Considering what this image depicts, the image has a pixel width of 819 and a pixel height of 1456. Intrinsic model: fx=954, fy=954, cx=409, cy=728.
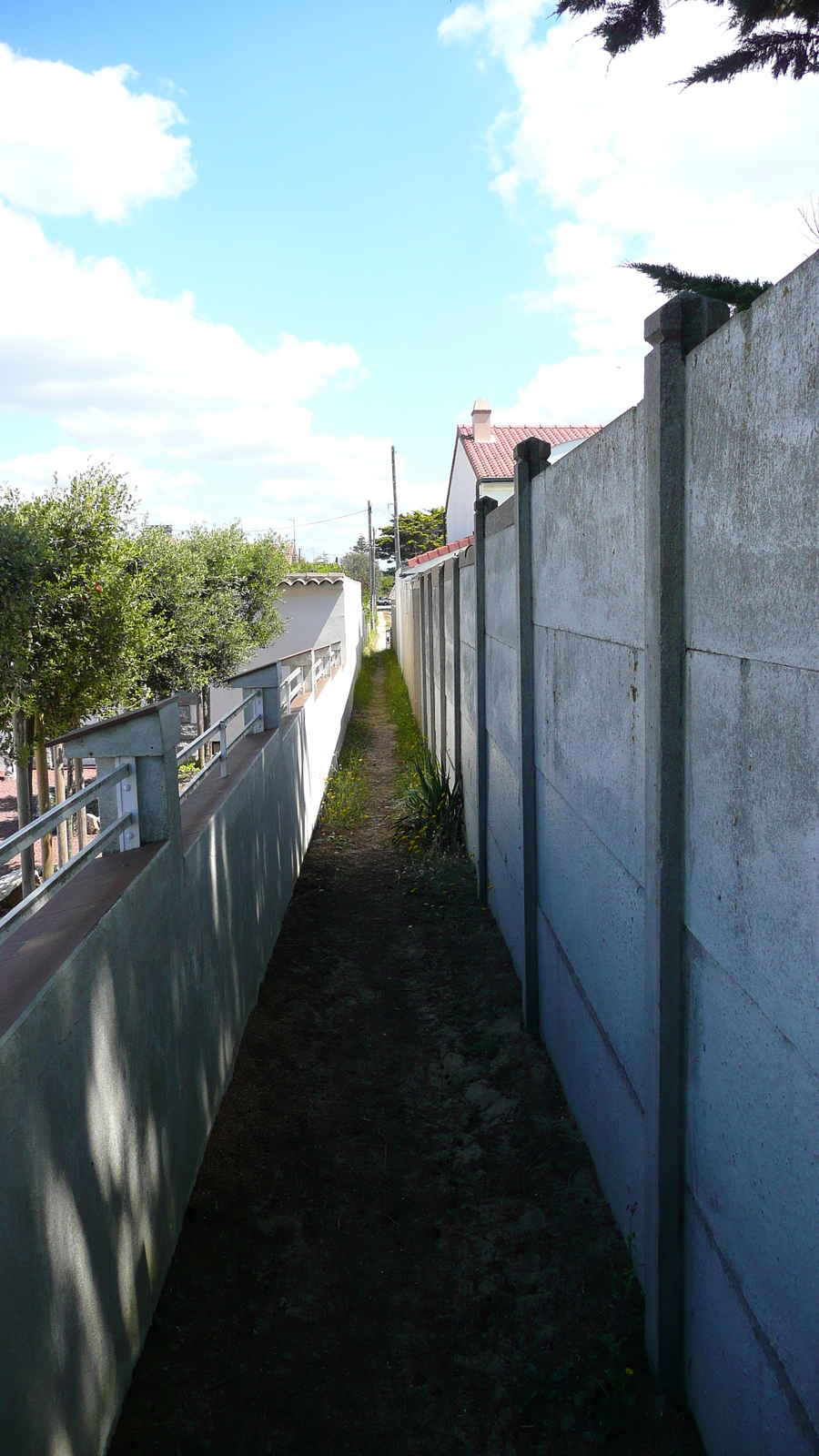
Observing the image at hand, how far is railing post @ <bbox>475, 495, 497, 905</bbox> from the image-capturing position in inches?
236

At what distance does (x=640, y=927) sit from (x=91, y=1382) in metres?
1.68

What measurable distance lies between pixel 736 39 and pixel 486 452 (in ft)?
69.2

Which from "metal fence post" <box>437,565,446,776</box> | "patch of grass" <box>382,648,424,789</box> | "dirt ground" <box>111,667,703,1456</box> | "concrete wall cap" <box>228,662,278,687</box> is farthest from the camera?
"patch of grass" <box>382,648,424,789</box>

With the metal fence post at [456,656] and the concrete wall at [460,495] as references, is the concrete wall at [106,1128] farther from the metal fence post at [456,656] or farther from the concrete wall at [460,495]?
the concrete wall at [460,495]

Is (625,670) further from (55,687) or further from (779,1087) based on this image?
(55,687)

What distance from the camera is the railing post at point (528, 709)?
13.7 feet

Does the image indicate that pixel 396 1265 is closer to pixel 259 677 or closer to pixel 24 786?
pixel 259 677

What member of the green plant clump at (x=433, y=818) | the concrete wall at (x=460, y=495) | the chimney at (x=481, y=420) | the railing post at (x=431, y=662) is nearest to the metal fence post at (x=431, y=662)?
the railing post at (x=431, y=662)

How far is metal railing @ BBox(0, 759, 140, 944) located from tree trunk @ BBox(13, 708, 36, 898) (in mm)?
7842

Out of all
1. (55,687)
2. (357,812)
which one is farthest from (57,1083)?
(55,687)

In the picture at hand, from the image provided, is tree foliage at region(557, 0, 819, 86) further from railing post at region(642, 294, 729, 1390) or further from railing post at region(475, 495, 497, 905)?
railing post at region(642, 294, 729, 1390)

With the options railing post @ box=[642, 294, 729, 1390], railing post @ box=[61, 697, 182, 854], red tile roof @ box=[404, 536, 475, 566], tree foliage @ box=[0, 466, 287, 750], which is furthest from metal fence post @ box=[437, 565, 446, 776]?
red tile roof @ box=[404, 536, 475, 566]

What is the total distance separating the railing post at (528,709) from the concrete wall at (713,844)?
83 cm

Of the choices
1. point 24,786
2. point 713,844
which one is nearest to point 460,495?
point 24,786
